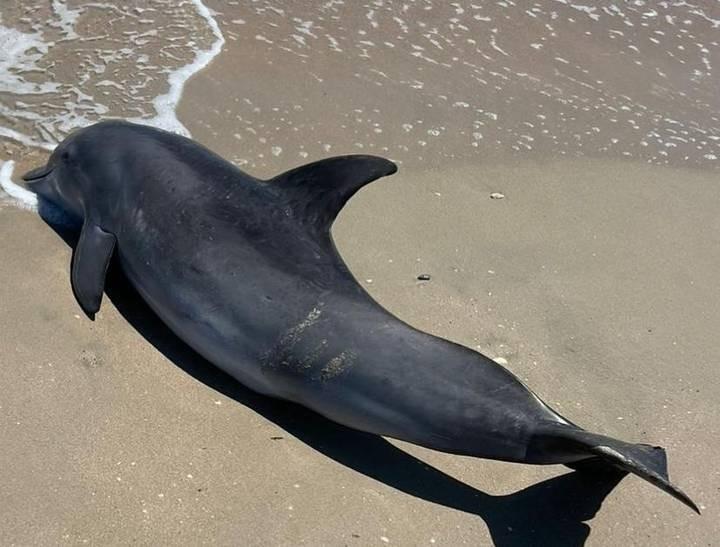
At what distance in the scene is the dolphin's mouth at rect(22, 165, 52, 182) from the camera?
592cm

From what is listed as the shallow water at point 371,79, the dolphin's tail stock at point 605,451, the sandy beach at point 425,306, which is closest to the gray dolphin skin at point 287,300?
the dolphin's tail stock at point 605,451

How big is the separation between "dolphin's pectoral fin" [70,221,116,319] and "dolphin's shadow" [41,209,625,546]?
0.72 meters

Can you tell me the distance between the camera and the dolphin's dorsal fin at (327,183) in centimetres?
498

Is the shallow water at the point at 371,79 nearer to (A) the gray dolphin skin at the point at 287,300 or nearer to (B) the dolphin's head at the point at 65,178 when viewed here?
(B) the dolphin's head at the point at 65,178

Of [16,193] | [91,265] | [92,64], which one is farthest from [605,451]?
[92,64]

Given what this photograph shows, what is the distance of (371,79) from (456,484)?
4.33 metres

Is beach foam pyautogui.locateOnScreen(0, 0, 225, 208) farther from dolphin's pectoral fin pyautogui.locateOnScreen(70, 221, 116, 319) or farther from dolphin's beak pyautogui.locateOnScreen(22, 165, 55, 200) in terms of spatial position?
dolphin's pectoral fin pyautogui.locateOnScreen(70, 221, 116, 319)

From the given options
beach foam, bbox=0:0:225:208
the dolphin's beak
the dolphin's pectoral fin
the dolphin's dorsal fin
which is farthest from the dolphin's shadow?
beach foam, bbox=0:0:225:208

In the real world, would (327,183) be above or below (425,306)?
above

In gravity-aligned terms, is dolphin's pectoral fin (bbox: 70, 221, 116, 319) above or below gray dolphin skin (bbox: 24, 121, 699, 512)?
below

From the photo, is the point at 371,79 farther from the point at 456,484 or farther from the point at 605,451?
the point at 605,451

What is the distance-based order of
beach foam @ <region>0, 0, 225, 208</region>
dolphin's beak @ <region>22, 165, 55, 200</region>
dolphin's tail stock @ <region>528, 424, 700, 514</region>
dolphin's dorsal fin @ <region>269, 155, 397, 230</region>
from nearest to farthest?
dolphin's tail stock @ <region>528, 424, 700, 514</region>, dolphin's dorsal fin @ <region>269, 155, 397, 230</region>, dolphin's beak @ <region>22, 165, 55, 200</region>, beach foam @ <region>0, 0, 225, 208</region>

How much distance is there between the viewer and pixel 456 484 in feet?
14.2

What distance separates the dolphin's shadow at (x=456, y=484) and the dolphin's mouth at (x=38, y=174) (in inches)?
76.3
